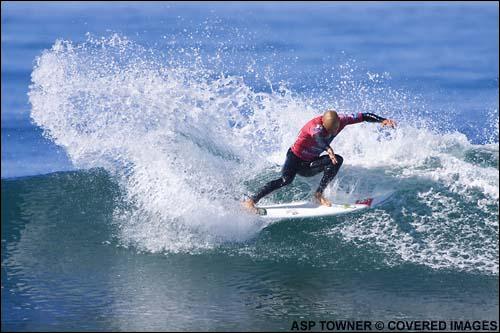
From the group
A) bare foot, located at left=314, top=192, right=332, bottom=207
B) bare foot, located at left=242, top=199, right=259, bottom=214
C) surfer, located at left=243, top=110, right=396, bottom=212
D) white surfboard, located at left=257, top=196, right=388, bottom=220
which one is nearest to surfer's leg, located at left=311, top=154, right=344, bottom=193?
surfer, located at left=243, top=110, right=396, bottom=212

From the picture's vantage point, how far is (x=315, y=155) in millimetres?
13281

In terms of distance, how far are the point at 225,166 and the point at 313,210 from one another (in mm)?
1928

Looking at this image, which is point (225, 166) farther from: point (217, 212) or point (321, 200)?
point (321, 200)

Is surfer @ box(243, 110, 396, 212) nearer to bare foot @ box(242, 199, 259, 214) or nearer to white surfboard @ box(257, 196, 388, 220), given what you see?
bare foot @ box(242, 199, 259, 214)

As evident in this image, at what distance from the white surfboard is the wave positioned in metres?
0.16

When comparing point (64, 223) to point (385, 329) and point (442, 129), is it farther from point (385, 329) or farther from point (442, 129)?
point (442, 129)

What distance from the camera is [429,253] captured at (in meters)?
12.6

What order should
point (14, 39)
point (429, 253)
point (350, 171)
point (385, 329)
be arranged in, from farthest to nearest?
point (14, 39) < point (350, 171) < point (429, 253) < point (385, 329)

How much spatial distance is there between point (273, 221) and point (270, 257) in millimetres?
937

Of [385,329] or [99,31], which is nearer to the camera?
[385,329]

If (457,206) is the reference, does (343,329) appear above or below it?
below

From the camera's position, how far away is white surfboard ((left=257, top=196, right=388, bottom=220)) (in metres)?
13.5

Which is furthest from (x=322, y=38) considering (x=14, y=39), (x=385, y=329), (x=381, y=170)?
(x=385, y=329)

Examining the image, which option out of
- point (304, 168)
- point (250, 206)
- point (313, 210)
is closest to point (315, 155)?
point (304, 168)
